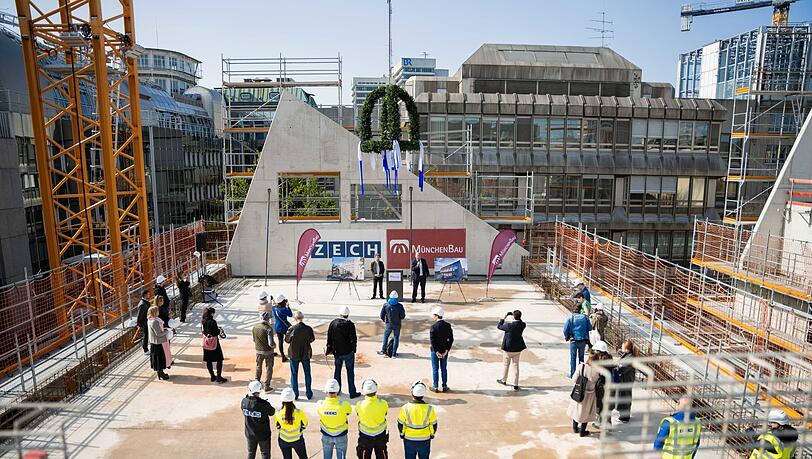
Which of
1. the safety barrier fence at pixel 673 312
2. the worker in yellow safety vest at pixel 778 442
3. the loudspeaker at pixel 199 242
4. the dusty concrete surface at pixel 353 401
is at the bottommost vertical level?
the dusty concrete surface at pixel 353 401

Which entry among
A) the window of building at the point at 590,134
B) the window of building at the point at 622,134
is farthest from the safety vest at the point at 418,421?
the window of building at the point at 622,134

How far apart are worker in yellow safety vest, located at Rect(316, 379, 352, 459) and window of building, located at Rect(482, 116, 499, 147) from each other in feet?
74.0

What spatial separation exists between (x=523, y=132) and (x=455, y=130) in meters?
3.58

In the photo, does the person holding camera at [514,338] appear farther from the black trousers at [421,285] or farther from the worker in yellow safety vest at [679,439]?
the black trousers at [421,285]

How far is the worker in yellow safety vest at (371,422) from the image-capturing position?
7125 millimetres

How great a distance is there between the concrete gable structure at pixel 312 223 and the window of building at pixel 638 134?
41.8 feet

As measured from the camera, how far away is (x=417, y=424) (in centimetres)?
712

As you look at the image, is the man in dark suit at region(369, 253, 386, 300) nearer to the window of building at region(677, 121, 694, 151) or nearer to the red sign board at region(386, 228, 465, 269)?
the red sign board at region(386, 228, 465, 269)

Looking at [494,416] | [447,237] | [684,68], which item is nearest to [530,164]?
[447,237]

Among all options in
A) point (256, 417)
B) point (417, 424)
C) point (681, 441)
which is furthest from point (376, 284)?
point (681, 441)

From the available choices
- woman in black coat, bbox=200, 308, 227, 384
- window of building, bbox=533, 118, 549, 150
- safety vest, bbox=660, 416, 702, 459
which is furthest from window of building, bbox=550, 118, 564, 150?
safety vest, bbox=660, 416, 702, 459

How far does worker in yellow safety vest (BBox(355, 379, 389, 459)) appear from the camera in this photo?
7.12 metres

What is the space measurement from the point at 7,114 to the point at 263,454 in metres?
15.5

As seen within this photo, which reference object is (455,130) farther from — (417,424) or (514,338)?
(417,424)
